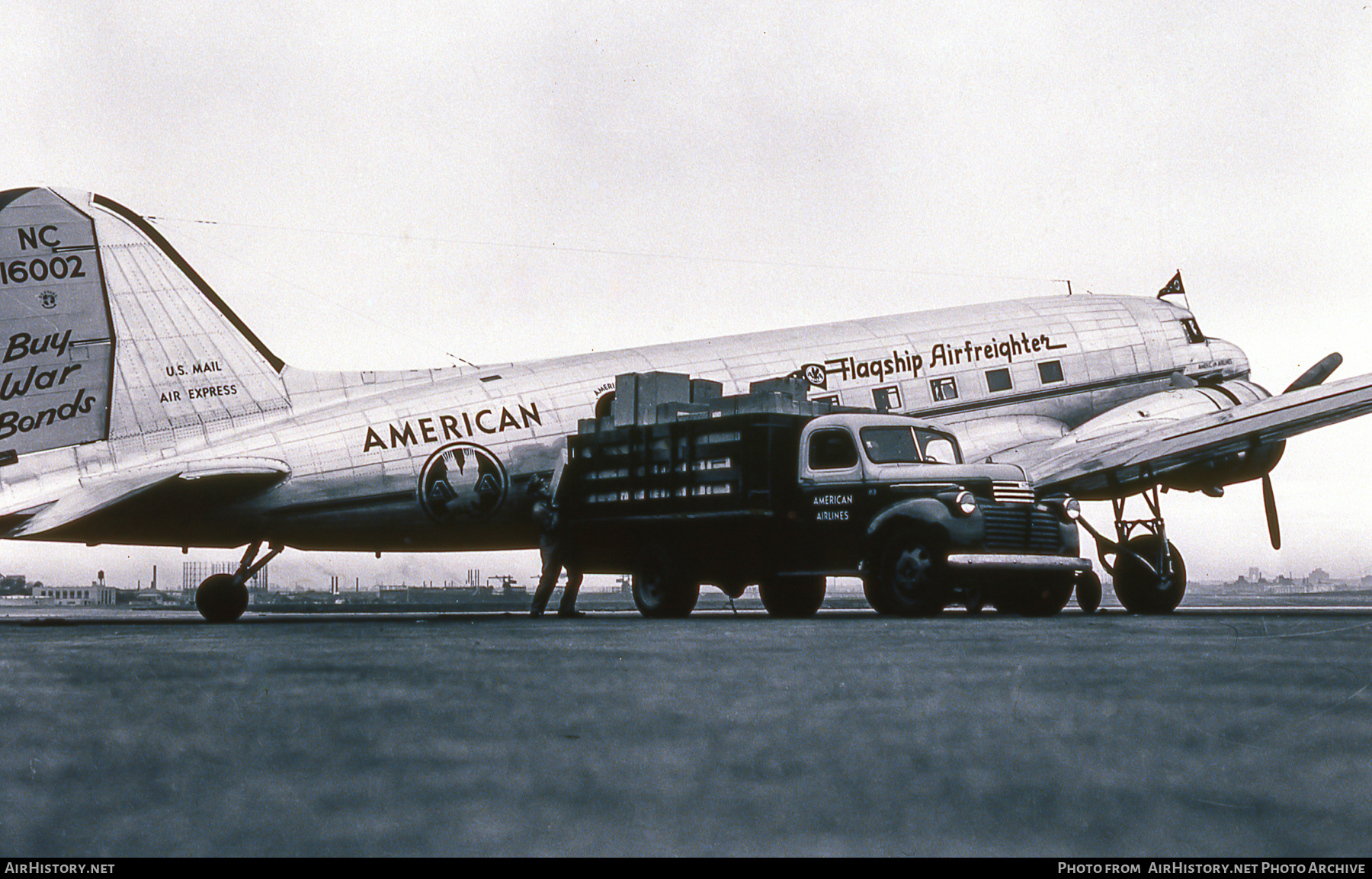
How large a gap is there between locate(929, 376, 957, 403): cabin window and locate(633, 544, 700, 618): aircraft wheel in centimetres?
682

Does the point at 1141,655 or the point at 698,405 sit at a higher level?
the point at 698,405

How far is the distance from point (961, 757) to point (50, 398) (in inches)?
677

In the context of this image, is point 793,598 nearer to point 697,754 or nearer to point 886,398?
point 886,398

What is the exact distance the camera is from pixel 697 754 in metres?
5.29

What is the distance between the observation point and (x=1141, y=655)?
922cm

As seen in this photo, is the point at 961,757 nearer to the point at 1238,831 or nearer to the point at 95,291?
the point at 1238,831

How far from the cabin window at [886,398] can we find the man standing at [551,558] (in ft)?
20.3

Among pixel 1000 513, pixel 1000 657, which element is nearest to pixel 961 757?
pixel 1000 657

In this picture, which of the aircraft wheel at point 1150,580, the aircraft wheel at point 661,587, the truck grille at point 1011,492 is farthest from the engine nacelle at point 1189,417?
the aircraft wheel at point 661,587

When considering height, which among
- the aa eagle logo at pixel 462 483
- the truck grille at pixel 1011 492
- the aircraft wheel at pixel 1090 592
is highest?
the aa eagle logo at pixel 462 483

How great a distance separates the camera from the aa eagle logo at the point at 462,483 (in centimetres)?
1975

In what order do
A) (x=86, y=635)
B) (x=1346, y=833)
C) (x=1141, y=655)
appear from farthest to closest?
(x=86, y=635), (x=1141, y=655), (x=1346, y=833)

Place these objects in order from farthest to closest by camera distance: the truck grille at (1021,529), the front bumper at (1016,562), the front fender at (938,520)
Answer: the truck grille at (1021,529)
the front fender at (938,520)
the front bumper at (1016,562)

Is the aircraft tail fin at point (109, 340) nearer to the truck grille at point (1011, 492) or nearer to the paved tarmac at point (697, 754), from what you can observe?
the paved tarmac at point (697, 754)
